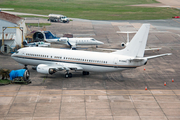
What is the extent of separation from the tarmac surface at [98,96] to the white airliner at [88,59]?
2046mm

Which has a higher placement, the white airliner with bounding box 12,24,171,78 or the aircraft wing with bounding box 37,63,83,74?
the white airliner with bounding box 12,24,171,78

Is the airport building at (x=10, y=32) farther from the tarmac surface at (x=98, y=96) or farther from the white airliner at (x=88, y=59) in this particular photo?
the white airliner at (x=88, y=59)

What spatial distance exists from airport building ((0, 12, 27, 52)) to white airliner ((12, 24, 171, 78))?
47.4 ft

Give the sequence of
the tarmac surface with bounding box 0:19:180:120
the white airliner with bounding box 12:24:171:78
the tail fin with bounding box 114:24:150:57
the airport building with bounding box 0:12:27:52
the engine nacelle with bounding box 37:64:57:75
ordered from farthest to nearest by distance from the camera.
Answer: the airport building with bounding box 0:12:27:52 → the engine nacelle with bounding box 37:64:57:75 → the white airliner with bounding box 12:24:171:78 → the tail fin with bounding box 114:24:150:57 → the tarmac surface with bounding box 0:19:180:120

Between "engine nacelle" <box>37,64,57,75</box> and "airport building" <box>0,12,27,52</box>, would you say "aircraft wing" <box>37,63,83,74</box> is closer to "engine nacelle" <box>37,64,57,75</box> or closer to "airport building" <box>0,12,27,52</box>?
"engine nacelle" <box>37,64,57,75</box>

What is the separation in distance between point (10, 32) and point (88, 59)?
27416mm

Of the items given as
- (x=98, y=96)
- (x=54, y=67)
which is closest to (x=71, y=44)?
(x=54, y=67)

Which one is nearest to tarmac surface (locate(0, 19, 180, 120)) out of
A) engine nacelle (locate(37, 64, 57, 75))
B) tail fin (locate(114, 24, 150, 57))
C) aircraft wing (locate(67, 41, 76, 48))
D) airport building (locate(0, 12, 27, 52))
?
engine nacelle (locate(37, 64, 57, 75))

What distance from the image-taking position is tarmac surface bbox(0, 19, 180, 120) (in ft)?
104

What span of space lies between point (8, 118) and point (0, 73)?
13.0 m

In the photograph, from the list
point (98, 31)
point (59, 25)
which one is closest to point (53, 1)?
point (59, 25)

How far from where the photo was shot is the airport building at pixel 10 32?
60.2 metres

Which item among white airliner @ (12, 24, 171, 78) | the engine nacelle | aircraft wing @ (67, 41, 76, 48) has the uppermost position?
aircraft wing @ (67, 41, 76, 48)

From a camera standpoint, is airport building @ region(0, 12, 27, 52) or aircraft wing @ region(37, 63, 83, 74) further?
airport building @ region(0, 12, 27, 52)
